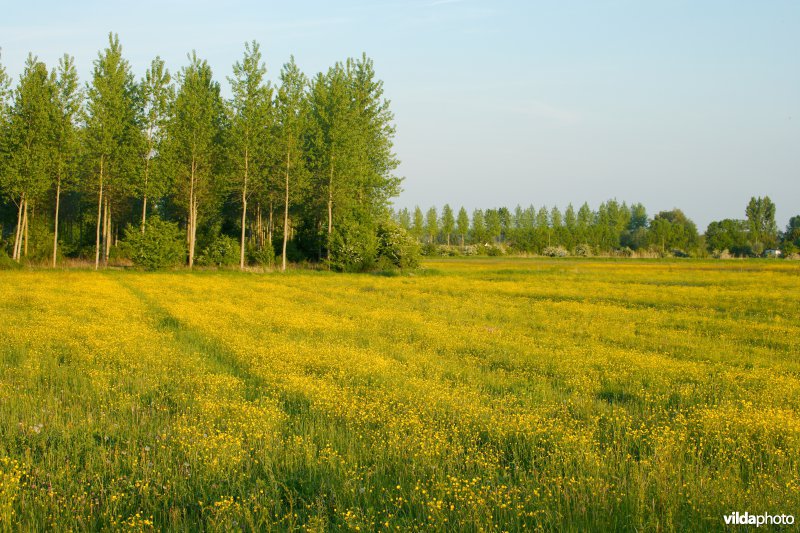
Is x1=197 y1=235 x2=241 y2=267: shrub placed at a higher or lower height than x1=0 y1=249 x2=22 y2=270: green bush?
higher

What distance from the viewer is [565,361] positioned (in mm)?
12750

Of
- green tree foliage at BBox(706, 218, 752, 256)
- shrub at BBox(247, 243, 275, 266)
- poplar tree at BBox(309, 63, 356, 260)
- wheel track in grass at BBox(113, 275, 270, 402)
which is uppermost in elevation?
poplar tree at BBox(309, 63, 356, 260)

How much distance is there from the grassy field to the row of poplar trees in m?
35.4

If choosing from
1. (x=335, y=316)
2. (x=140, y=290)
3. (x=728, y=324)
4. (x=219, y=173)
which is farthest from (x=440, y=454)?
(x=219, y=173)

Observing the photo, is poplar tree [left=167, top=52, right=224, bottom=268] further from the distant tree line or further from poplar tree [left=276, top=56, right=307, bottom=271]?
the distant tree line

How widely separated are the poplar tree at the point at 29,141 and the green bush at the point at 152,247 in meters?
8.63

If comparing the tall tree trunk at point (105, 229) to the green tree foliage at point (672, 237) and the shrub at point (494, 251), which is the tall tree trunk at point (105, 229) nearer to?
the shrub at point (494, 251)

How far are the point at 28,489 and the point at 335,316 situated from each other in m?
15.6

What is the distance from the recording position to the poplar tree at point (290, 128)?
51469mm

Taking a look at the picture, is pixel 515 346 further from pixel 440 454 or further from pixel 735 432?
pixel 440 454

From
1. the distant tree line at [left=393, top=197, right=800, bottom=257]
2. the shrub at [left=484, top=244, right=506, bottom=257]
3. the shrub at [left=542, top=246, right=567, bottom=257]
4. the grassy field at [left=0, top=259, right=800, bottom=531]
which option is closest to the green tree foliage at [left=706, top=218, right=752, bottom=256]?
the distant tree line at [left=393, top=197, right=800, bottom=257]

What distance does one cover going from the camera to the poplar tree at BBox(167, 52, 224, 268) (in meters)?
50.6

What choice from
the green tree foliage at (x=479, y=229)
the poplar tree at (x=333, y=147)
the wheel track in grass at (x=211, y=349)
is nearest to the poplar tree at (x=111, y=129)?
the poplar tree at (x=333, y=147)

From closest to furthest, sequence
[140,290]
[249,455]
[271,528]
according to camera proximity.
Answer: [271,528], [249,455], [140,290]
